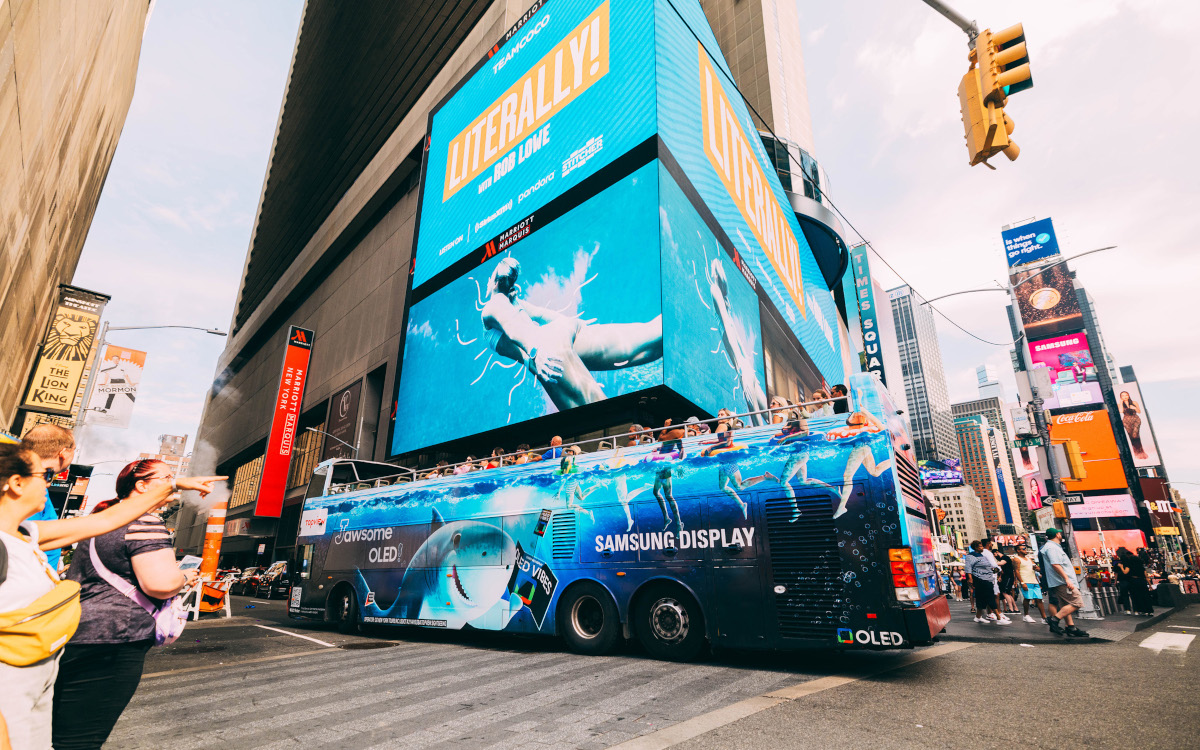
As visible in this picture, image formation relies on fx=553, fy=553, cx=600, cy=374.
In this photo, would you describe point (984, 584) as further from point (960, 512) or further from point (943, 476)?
point (960, 512)

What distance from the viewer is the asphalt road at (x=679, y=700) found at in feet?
14.3

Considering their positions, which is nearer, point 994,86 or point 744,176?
point 994,86

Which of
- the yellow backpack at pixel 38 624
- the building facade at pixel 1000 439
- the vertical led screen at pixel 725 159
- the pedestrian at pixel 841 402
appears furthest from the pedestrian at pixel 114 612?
the building facade at pixel 1000 439

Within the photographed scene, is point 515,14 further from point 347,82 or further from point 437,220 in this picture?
point 347,82

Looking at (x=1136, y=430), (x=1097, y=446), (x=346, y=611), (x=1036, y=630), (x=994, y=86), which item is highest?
(x=1136, y=430)

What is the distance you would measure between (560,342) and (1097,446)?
265ft

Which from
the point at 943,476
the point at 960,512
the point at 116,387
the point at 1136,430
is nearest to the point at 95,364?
the point at 116,387

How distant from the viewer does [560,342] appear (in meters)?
17.4

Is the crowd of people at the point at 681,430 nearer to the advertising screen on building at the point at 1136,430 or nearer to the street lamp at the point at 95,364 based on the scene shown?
the street lamp at the point at 95,364

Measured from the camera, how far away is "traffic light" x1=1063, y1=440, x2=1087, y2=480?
45.1ft

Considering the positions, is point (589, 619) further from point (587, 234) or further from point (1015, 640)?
point (587, 234)

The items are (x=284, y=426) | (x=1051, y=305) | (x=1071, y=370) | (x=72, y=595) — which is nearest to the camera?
(x=72, y=595)

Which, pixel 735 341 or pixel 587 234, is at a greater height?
pixel 587 234

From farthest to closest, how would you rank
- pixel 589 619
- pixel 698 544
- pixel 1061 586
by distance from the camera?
1. pixel 1061 586
2. pixel 589 619
3. pixel 698 544
